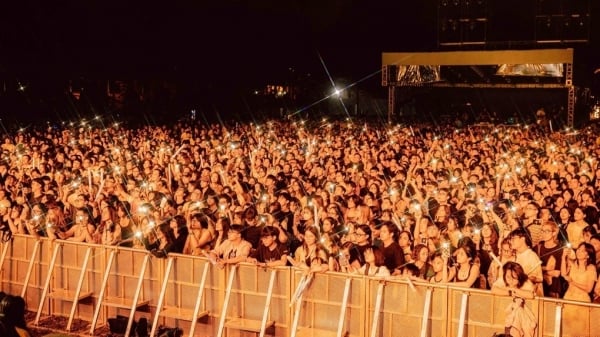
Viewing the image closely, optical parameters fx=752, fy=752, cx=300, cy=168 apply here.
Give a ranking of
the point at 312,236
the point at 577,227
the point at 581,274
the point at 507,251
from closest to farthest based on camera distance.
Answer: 1. the point at 581,274
2. the point at 507,251
3. the point at 312,236
4. the point at 577,227

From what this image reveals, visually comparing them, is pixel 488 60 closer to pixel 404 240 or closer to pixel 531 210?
pixel 531 210

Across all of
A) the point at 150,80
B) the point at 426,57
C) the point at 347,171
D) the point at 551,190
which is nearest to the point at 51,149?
the point at 347,171

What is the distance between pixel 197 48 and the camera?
4144 cm

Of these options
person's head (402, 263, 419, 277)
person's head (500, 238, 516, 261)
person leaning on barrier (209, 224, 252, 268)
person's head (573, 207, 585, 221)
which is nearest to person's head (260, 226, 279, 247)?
person leaning on barrier (209, 224, 252, 268)

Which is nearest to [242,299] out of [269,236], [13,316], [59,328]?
[269,236]

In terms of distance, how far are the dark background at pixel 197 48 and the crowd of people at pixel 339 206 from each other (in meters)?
14.0

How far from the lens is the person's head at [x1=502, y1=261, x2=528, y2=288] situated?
6988 millimetres

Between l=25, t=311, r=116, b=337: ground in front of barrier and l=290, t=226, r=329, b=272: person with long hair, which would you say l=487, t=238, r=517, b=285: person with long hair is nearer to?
l=290, t=226, r=329, b=272: person with long hair

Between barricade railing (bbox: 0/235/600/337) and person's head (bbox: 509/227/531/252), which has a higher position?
person's head (bbox: 509/227/531/252)

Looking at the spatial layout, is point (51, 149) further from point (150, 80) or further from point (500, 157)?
point (150, 80)

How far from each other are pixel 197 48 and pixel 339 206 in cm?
3175

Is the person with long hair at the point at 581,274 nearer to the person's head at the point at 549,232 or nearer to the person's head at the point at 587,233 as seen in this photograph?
the person's head at the point at 549,232

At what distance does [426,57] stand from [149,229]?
20850 mm

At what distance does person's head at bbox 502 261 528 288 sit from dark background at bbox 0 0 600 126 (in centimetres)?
2233
